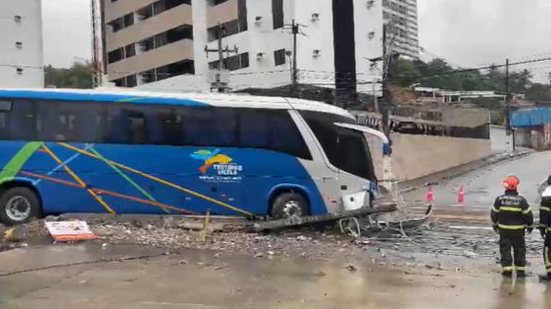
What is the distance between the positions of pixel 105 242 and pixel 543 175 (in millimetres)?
32784

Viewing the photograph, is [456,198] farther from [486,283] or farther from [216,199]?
[486,283]

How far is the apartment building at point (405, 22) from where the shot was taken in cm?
5328

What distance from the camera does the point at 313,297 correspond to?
774 centimetres

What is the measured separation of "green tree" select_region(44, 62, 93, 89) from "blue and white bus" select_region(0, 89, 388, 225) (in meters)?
47.7

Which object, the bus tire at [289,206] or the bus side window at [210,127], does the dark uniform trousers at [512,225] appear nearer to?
the bus tire at [289,206]

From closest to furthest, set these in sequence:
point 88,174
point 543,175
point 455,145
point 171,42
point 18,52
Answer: point 88,174, point 543,175, point 455,145, point 18,52, point 171,42

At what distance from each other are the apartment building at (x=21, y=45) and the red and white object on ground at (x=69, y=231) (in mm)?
39505

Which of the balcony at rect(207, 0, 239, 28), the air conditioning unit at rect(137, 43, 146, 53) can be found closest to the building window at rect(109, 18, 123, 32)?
the air conditioning unit at rect(137, 43, 146, 53)

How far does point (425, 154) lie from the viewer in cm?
4053

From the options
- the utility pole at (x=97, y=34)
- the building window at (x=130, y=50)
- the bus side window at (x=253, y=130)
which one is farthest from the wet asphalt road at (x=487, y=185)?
the utility pole at (x=97, y=34)

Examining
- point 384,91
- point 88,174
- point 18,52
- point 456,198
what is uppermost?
point 18,52

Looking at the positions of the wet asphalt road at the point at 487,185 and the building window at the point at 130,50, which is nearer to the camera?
the wet asphalt road at the point at 487,185

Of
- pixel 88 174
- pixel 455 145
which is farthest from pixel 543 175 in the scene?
pixel 88 174

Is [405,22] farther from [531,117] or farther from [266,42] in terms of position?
[266,42]
